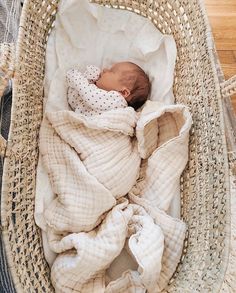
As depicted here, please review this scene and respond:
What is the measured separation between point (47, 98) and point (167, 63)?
0.38 meters

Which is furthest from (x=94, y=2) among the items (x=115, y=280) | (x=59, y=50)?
(x=115, y=280)

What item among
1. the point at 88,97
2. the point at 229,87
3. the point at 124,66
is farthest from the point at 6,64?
the point at 229,87

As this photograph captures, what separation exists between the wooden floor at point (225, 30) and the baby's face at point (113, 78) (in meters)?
0.59

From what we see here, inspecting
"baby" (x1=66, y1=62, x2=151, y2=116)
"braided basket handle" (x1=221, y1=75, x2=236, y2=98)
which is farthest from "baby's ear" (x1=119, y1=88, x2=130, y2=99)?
"braided basket handle" (x1=221, y1=75, x2=236, y2=98)

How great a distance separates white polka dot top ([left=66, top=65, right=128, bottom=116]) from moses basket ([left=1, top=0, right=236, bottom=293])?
3.8 inches

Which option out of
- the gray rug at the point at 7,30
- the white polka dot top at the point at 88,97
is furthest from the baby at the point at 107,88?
the gray rug at the point at 7,30

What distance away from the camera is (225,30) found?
192cm

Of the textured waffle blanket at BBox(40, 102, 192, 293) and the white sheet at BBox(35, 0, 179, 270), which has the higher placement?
the white sheet at BBox(35, 0, 179, 270)

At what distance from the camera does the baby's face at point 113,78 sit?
1.30 m

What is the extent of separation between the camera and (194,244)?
3.53 ft

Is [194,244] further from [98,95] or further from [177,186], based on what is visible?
[98,95]

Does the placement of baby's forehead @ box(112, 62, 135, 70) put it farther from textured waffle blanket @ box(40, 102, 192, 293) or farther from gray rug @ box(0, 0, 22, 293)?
gray rug @ box(0, 0, 22, 293)

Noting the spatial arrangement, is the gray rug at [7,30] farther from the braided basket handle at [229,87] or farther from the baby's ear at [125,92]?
the braided basket handle at [229,87]

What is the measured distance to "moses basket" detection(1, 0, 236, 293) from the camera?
96 centimetres
